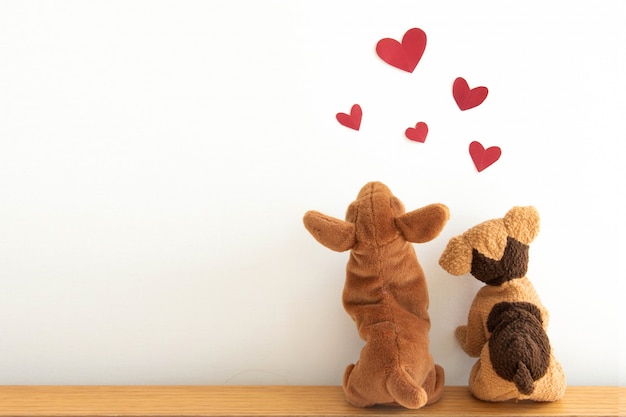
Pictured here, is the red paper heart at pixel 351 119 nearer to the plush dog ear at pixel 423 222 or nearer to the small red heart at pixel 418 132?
the small red heart at pixel 418 132

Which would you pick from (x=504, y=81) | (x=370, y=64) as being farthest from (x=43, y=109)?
(x=504, y=81)

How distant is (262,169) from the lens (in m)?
1.23

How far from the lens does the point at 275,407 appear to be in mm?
1129

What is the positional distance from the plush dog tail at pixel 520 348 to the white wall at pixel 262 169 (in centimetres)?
15

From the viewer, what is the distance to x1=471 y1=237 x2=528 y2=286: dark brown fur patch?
1103mm

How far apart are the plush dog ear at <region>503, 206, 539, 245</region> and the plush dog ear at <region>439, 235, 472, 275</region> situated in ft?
0.26

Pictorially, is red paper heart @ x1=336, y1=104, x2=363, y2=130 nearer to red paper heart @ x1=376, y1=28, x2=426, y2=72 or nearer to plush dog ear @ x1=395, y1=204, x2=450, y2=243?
red paper heart @ x1=376, y1=28, x2=426, y2=72

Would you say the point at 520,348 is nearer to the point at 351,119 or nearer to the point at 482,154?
the point at 482,154

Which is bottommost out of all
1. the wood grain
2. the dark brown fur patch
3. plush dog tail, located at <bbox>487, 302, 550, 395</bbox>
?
the wood grain

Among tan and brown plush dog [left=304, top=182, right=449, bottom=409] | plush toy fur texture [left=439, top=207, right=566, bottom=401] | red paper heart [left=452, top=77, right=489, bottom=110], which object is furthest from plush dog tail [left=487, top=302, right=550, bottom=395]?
red paper heart [left=452, top=77, right=489, bottom=110]

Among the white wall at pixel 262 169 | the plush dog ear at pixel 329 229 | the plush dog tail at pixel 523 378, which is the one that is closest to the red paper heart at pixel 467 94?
the white wall at pixel 262 169

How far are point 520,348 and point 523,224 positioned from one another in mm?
218

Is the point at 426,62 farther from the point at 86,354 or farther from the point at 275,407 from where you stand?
the point at 86,354

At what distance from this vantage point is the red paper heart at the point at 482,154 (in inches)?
47.2
